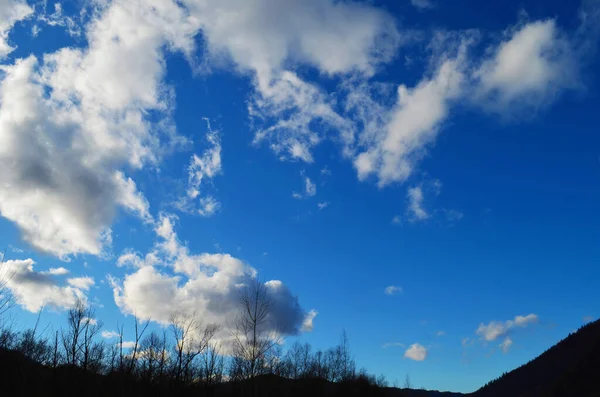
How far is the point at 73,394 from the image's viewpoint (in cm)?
2720

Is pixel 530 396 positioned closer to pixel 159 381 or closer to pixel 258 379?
pixel 258 379

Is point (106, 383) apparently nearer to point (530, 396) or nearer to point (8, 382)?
point (8, 382)

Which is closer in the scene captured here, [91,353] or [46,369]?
[46,369]

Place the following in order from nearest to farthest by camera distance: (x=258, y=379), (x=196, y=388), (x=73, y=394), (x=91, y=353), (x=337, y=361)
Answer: (x=73, y=394)
(x=196, y=388)
(x=91, y=353)
(x=258, y=379)
(x=337, y=361)

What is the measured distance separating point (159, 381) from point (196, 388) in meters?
4.27

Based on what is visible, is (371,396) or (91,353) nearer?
(91,353)

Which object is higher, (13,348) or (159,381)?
(13,348)

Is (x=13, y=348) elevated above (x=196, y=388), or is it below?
above

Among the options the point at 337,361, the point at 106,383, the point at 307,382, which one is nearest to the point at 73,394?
the point at 106,383

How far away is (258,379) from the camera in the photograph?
53.1 metres

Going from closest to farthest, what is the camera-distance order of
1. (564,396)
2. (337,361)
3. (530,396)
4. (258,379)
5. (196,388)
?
(196,388) < (258,379) < (337,361) < (564,396) < (530,396)

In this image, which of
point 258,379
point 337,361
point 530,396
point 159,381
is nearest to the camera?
point 159,381

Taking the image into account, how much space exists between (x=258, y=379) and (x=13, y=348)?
87.0ft

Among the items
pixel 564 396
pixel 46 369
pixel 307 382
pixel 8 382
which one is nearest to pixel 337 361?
pixel 307 382
